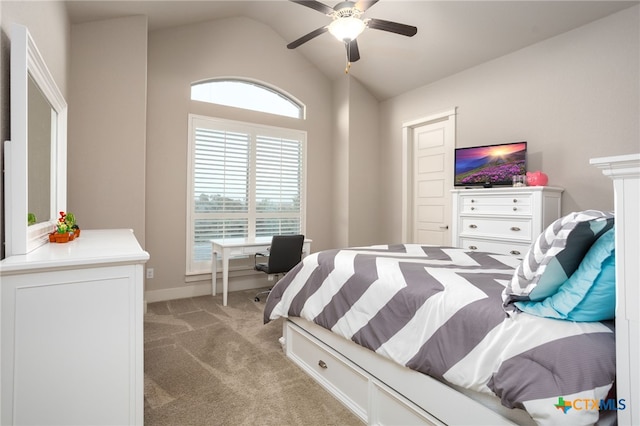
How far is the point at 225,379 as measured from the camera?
212 cm

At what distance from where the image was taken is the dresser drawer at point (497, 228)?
302cm

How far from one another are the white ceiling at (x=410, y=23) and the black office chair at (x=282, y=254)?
8.33ft

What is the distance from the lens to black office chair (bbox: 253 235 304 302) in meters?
3.71

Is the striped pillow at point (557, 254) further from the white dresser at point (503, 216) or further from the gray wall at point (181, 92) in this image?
the gray wall at point (181, 92)

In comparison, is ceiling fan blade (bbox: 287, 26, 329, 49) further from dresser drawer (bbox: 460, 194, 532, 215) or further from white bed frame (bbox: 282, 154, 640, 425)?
white bed frame (bbox: 282, 154, 640, 425)

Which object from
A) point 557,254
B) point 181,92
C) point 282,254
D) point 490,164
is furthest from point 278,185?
point 557,254

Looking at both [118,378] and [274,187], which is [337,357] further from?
[274,187]

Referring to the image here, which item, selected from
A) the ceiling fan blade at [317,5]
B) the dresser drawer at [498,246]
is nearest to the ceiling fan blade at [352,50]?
the ceiling fan blade at [317,5]

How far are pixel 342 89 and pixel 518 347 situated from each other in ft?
14.6

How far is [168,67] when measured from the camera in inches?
152

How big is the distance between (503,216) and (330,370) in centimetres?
225

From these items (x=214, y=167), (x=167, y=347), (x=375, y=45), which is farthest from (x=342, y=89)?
(x=167, y=347)

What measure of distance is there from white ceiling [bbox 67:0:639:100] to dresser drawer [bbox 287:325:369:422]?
3.28 metres

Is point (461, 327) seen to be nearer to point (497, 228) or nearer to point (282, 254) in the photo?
point (497, 228)
